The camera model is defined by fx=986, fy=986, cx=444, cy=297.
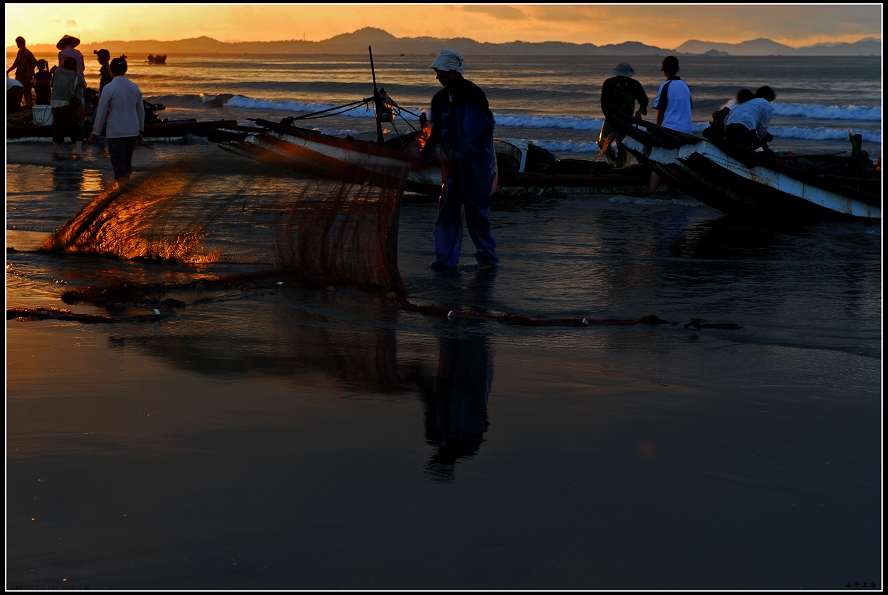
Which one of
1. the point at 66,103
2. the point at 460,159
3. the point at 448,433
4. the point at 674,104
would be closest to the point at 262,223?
the point at 460,159

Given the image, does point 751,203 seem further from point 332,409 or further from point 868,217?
point 332,409

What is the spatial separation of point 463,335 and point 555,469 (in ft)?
7.65

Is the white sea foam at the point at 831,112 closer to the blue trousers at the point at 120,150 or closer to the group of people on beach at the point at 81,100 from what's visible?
the group of people on beach at the point at 81,100

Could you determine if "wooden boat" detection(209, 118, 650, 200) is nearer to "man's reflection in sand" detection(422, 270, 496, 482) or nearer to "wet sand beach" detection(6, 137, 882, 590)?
"wet sand beach" detection(6, 137, 882, 590)

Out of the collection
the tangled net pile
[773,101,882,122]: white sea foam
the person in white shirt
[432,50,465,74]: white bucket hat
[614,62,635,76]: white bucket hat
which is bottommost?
the tangled net pile

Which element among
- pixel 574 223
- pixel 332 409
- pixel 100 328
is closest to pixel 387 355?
pixel 332 409

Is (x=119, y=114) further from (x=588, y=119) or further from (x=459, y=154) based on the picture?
(x=588, y=119)

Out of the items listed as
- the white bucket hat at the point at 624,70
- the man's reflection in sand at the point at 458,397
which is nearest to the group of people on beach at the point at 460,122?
the white bucket hat at the point at 624,70

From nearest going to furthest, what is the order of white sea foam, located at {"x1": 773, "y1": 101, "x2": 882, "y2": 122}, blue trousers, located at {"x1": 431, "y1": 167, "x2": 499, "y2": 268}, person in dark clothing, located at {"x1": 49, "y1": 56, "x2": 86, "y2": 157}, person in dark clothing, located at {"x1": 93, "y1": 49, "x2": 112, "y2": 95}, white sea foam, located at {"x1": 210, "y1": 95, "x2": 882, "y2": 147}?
blue trousers, located at {"x1": 431, "y1": 167, "x2": 499, "y2": 268} < person in dark clothing, located at {"x1": 49, "y1": 56, "x2": 86, "y2": 157} < person in dark clothing, located at {"x1": 93, "y1": 49, "x2": 112, "y2": 95} < white sea foam, located at {"x1": 210, "y1": 95, "x2": 882, "y2": 147} < white sea foam, located at {"x1": 773, "y1": 101, "x2": 882, "y2": 122}

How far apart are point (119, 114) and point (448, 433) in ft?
29.4

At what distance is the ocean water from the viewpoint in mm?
3373

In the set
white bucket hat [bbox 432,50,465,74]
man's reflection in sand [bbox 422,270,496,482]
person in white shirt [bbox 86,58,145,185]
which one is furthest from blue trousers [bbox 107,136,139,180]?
man's reflection in sand [bbox 422,270,496,482]

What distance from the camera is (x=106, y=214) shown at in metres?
8.52

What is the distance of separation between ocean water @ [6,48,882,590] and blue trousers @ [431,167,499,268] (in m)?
0.27
